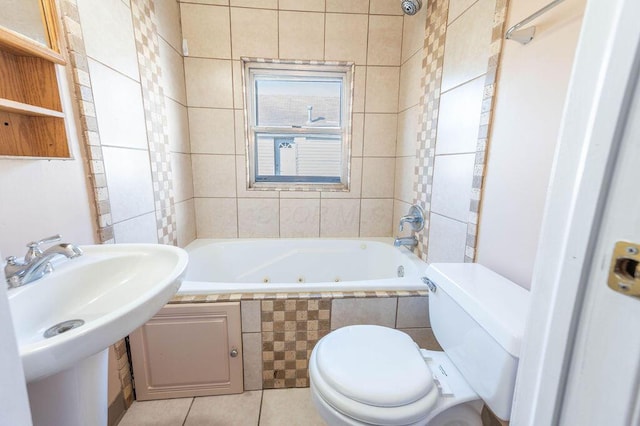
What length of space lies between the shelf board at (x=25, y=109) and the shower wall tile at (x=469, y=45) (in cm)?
159

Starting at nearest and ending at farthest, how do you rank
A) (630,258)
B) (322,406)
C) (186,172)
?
(630,258) < (322,406) < (186,172)

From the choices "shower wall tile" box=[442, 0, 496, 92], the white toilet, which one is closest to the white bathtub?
the white toilet

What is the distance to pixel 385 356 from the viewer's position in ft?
2.85

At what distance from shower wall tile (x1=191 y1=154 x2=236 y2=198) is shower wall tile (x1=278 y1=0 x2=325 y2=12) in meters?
1.11

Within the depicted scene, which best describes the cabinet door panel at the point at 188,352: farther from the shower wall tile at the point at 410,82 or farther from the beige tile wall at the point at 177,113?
the shower wall tile at the point at 410,82

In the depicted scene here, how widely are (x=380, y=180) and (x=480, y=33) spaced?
113cm

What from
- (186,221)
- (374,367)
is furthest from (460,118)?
(186,221)

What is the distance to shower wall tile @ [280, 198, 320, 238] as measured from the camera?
2102 mm

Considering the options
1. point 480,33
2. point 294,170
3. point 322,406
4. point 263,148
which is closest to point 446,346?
point 322,406

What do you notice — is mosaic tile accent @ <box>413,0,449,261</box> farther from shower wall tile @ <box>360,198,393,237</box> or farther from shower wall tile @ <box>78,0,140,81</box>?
shower wall tile @ <box>78,0,140,81</box>

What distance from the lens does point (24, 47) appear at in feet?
2.44

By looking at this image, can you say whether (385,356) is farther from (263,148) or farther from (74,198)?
(263,148)

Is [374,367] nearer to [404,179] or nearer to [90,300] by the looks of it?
[90,300]

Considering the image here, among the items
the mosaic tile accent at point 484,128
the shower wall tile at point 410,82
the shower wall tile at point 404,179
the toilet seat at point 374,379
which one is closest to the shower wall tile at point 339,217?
the shower wall tile at point 404,179
